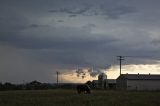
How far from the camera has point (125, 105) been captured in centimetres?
3012

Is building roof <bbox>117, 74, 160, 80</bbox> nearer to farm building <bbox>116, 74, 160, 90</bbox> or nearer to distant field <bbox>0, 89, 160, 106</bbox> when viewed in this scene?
farm building <bbox>116, 74, 160, 90</bbox>

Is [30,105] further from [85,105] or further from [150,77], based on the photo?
[150,77]

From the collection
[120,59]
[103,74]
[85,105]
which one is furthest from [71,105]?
[103,74]

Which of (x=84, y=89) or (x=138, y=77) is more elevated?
(x=138, y=77)

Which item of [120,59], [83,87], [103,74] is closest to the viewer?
[83,87]

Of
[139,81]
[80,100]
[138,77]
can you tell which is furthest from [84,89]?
[138,77]

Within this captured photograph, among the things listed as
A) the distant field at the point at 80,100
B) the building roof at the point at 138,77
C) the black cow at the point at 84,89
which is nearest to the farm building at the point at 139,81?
the building roof at the point at 138,77

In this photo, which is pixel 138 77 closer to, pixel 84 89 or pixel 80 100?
pixel 84 89

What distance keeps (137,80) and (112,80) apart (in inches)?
1789

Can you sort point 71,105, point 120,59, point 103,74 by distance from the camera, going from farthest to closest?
point 103,74 < point 120,59 < point 71,105

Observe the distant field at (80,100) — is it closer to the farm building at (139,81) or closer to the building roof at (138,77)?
the farm building at (139,81)

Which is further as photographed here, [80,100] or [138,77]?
[138,77]

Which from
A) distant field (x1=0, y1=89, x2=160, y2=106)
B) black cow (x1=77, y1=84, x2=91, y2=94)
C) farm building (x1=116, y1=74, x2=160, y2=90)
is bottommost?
distant field (x1=0, y1=89, x2=160, y2=106)

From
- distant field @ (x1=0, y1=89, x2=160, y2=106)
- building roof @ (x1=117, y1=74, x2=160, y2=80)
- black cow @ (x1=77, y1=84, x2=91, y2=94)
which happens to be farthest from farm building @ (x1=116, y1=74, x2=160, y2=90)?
distant field @ (x1=0, y1=89, x2=160, y2=106)
